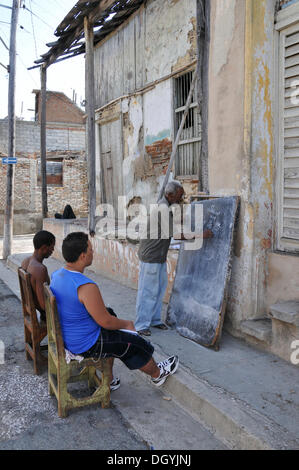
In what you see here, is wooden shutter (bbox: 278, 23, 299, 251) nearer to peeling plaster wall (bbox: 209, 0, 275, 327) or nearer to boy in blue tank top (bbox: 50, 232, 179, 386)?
peeling plaster wall (bbox: 209, 0, 275, 327)

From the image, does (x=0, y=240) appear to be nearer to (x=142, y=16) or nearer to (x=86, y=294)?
(x=142, y=16)

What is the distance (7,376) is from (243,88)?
11.6ft

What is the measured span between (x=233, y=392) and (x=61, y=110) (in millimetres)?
30559

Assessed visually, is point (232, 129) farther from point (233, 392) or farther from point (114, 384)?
point (114, 384)

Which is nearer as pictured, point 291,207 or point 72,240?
point 72,240

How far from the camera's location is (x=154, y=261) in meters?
4.50

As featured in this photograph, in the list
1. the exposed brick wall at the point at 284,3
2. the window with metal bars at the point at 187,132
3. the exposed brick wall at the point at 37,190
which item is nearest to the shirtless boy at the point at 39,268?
the exposed brick wall at the point at 284,3

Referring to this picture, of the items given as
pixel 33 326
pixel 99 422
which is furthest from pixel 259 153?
pixel 99 422

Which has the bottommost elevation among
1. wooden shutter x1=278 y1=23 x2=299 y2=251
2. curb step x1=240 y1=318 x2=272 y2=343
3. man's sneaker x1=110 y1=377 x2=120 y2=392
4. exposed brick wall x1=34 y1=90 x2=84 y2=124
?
man's sneaker x1=110 y1=377 x2=120 y2=392

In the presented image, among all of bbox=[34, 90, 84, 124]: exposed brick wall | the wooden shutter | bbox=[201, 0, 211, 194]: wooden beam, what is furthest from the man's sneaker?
bbox=[34, 90, 84, 124]: exposed brick wall

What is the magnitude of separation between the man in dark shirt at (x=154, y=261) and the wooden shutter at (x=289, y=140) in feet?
2.61

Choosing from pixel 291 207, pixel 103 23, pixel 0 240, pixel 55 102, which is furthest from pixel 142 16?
pixel 55 102

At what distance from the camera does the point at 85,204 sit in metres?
19.9

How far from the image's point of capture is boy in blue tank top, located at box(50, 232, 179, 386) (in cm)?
285
